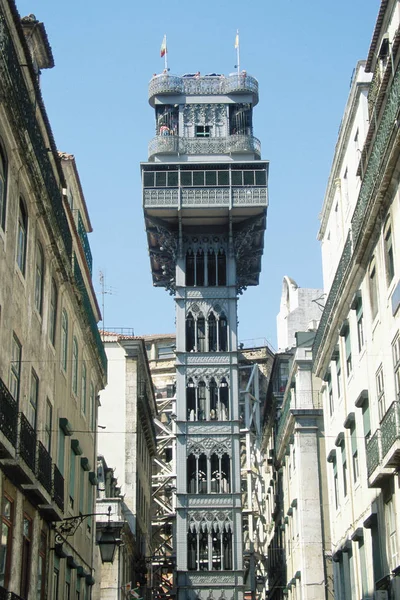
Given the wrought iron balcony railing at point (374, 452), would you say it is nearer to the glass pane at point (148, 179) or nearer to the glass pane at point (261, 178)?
the glass pane at point (261, 178)

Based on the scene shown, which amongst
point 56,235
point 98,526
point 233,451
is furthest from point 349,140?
point 233,451

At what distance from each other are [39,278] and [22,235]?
2.62 metres

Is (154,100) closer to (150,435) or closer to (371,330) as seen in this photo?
(150,435)

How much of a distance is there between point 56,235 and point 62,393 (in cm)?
447

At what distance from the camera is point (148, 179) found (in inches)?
2493

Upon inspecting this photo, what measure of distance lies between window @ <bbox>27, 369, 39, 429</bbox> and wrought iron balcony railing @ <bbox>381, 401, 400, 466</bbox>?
777cm

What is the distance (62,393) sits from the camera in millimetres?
28391

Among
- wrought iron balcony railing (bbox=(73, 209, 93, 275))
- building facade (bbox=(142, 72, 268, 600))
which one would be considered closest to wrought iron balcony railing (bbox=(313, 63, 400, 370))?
wrought iron balcony railing (bbox=(73, 209, 93, 275))

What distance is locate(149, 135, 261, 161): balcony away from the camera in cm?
6456

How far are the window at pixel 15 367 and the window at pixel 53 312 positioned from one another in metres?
4.52

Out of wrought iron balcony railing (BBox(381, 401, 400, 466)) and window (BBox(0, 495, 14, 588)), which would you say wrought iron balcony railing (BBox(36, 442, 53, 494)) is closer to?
window (BBox(0, 495, 14, 588))

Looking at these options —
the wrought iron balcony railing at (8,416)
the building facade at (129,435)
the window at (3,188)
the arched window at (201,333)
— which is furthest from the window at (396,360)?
the arched window at (201,333)

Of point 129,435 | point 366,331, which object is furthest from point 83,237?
point 129,435

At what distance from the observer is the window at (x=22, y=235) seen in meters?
22.7
